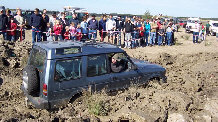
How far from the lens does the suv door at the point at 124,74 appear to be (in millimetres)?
7070

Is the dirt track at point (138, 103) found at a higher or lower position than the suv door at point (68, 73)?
lower

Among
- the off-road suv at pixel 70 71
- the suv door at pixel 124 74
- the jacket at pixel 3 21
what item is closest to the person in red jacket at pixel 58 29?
the jacket at pixel 3 21

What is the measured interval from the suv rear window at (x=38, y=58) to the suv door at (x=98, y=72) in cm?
117

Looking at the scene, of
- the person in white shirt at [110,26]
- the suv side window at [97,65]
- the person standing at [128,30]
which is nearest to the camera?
the suv side window at [97,65]

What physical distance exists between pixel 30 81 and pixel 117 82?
2.39 m

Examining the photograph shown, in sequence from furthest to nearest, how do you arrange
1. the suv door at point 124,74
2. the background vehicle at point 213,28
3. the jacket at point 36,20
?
the background vehicle at point 213,28 < the jacket at point 36,20 < the suv door at point 124,74

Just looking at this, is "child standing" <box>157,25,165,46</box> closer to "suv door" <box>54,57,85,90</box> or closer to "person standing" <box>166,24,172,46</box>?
"person standing" <box>166,24,172,46</box>

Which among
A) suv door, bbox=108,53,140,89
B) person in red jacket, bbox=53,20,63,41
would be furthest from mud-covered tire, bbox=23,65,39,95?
person in red jacket, bbox=53,20,63,41

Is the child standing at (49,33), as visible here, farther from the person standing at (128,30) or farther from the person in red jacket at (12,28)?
the person standing at (128,30)

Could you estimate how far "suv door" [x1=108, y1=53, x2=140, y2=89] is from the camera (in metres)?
7.07

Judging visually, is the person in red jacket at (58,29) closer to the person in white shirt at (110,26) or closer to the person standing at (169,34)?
the person in white shirt at (110,26)

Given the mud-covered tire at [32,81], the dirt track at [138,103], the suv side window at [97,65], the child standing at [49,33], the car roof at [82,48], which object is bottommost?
the dirt track at [138,103]

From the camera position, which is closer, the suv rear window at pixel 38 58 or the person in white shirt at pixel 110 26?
the suv rear window at pixel 38 58

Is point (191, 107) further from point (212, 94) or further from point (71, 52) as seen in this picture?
point (71, 52)
